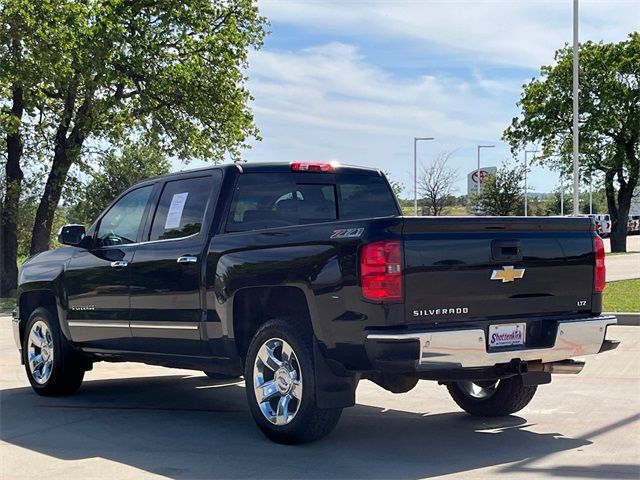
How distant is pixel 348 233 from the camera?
5.57 m

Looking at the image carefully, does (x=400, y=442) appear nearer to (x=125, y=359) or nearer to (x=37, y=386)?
(x=125, y=359)

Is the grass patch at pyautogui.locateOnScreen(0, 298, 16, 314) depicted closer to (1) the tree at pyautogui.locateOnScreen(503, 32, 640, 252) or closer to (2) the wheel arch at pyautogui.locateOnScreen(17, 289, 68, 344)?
(2) the wheel arch at pyautogui.locateOnScreen(17, 289, 68, 344)

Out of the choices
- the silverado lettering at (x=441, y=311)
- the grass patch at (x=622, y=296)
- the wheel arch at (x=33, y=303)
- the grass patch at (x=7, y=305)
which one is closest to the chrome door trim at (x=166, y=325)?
the wheel arch at (x=33, y=303)

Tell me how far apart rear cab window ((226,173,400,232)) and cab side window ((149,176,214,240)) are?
297mm

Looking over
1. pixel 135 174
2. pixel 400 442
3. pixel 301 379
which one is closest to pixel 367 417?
pixel 400 442

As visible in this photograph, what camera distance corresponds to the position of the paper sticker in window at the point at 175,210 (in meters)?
7.25

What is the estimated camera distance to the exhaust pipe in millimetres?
6039

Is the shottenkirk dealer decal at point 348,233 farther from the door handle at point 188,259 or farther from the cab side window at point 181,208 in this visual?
the cab side window at point 181,208

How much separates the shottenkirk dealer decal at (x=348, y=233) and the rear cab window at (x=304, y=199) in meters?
1.40

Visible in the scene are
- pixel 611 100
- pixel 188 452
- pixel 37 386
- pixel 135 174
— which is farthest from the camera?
pixel 135 174

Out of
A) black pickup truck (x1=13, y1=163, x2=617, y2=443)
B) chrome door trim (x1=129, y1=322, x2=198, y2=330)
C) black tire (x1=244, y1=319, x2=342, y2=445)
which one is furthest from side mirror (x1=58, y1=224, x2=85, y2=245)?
black tire (x1=244, y1=319, x2=342, y2=445)

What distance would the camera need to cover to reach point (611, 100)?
40.3 metres

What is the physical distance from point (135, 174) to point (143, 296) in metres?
48.9

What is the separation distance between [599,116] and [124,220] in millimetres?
36117
